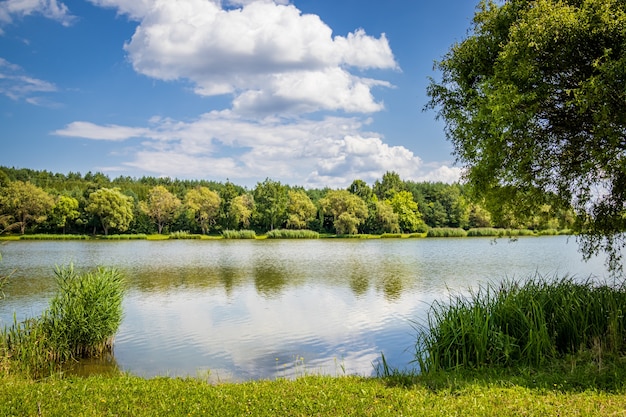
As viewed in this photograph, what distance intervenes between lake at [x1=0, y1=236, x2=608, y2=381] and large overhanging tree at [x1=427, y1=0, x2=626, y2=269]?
5.83 feet

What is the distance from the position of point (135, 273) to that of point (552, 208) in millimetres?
22978

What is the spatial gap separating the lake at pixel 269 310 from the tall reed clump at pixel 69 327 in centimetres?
67

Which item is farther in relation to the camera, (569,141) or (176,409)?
(569,141)

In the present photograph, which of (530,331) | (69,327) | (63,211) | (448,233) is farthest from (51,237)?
(530,331)

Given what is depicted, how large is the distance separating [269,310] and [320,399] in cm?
1027

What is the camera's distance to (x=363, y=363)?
1058 cm

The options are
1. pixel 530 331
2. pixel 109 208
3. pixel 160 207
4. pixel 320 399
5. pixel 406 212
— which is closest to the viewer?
pixel 320 399

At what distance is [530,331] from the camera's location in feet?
28.3

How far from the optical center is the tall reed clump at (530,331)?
8.73 meters

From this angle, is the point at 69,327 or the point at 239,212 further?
the point at 239,212

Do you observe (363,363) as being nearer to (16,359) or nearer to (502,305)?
(502,305)

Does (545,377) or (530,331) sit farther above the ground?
(530,331)

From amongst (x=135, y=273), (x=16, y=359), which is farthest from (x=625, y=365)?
(x=135, y=273)

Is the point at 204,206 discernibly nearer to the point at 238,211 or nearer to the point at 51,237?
the point at 238,211
